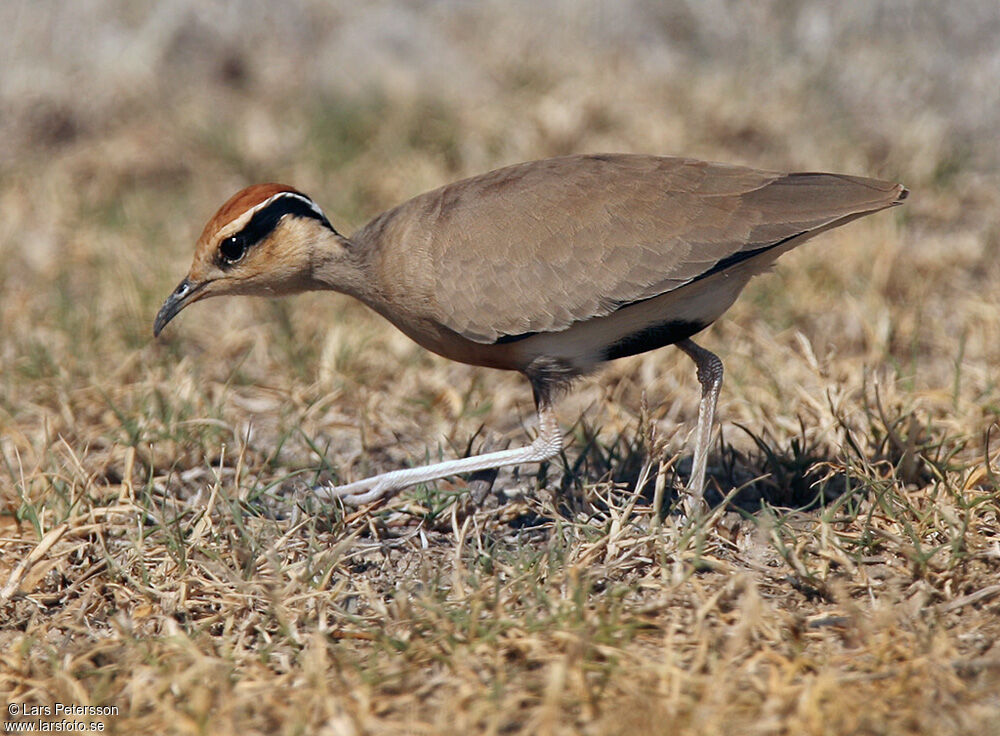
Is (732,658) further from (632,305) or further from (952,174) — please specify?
(952,174)

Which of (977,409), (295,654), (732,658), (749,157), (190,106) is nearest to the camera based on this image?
(732,658)

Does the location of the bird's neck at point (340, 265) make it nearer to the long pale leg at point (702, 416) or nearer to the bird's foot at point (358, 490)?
the bird's foot at point (358, 490)

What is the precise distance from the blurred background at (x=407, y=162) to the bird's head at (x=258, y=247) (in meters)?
0.50

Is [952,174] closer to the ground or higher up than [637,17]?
closer to the ground

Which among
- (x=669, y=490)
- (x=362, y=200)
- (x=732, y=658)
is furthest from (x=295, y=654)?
(x=362, y=200)

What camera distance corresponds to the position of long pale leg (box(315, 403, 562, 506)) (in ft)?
13.7

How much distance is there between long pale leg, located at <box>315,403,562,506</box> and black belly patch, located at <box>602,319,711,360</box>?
33cm

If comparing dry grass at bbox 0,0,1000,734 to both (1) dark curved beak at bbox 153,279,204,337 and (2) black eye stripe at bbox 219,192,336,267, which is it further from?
(2) black eye stripe at bbox 219,192,336,267

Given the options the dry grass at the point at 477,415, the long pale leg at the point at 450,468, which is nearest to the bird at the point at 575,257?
the long pale leg at the point at 450,468

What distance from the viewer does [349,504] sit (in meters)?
4.22

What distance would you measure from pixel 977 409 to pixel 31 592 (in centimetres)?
356

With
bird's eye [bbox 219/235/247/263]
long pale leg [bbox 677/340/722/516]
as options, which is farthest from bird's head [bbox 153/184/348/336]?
long pale leg [bbox 677/340/722/516]

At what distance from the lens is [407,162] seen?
289 inches

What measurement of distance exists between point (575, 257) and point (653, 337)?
408mm
